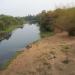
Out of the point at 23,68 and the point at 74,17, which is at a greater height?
the point at 74,17

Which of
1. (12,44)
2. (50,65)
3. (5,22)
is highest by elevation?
(50,65)

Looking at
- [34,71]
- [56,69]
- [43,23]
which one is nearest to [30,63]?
[34,71]

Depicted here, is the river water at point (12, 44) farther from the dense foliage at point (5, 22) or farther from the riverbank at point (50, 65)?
the dense foliage at point (5, 22)

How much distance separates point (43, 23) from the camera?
5678 centimetres

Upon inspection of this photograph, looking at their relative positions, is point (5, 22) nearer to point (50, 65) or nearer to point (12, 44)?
point (12, 44)

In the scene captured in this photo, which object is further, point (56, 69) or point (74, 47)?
point (74, 47)

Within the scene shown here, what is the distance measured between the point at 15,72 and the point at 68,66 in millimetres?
4081

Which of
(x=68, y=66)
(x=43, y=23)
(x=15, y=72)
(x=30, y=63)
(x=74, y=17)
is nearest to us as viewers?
(x=68, y=66)

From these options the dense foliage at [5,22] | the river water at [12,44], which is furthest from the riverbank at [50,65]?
the dense foliage at [5,22]

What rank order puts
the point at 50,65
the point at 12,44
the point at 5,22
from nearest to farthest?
the point at 50,65 → the point at 12,44 → the point at 5,22

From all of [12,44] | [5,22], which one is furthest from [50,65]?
[5,22]

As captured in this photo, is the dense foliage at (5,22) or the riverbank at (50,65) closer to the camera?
the riverbank at (50,65)

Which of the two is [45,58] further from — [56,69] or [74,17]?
[74,17]

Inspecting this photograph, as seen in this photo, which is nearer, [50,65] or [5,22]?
[50,65]
